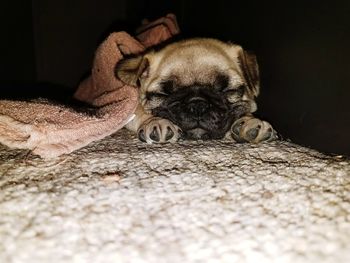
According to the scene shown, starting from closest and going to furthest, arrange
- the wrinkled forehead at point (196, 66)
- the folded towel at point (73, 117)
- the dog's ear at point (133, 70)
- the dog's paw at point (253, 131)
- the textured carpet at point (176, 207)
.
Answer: the textured carpet at point (176, 207)
the folded towel at point (73, 117)
the dog's paw at point (253, 131)
the wrinkled forehead at point (196, 66)
the dog's ear at point (133, 70)

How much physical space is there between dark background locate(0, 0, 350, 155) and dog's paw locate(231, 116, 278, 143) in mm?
230

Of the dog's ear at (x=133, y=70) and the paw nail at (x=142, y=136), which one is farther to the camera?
the dog's ear at (x=133, y=70)

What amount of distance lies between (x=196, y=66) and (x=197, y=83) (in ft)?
0.28

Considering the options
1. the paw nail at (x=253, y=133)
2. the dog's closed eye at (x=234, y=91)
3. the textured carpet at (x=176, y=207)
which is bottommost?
the textured carpet at (x=176, y=207)

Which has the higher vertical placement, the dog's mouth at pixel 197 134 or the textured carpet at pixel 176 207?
the dog's mouth at pixel 197 134

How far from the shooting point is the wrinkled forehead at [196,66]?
174 cm

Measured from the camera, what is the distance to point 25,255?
2.42ft

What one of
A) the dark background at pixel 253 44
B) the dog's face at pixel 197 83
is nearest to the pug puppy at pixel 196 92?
the dog's face at pixel 197 83

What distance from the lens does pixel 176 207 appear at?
911mm

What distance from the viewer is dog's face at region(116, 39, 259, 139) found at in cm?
159

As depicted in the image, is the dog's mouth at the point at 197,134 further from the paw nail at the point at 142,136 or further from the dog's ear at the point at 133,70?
the dog's ear at the point at 133,70

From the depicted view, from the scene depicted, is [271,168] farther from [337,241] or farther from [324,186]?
[337,241]

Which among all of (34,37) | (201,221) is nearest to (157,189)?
(201,221)

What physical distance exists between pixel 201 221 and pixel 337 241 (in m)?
0.26
